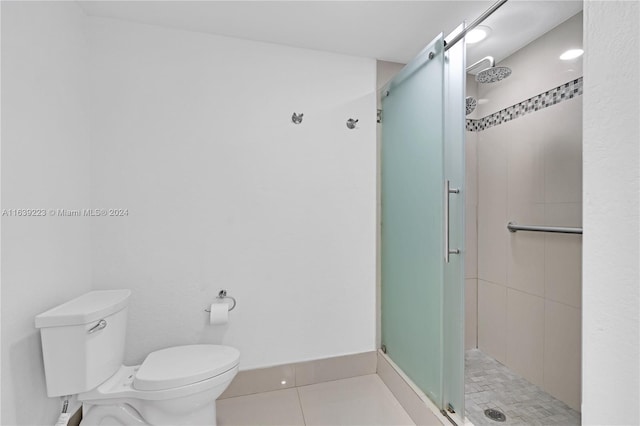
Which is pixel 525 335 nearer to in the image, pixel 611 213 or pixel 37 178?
pixel 611 213

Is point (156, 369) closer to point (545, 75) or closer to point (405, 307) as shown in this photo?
point (405, 307)

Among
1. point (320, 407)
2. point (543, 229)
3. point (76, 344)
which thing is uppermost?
point (543, 229)

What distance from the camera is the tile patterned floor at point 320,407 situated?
170cm

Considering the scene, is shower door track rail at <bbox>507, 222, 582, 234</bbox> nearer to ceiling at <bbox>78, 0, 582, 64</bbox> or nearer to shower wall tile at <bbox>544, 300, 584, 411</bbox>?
shower wall tile at <bbox>544, 300, 584, 411</bbox>

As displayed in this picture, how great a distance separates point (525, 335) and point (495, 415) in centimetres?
58

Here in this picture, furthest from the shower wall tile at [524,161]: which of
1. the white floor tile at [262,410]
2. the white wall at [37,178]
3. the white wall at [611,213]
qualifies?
the white wall at [37,178]

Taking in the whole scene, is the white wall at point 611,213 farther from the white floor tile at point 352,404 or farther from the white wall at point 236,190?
the white wall at point 236,190

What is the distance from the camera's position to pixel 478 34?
1.84 metres

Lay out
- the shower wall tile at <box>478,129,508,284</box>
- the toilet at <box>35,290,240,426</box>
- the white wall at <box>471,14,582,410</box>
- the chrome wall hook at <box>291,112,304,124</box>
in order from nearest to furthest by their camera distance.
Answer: the toilet at <box>35,290,240,426</box> < the white wall at <box>471,14,582,410</box> < the chrome wall hook at <box>291,112,304,124</box> < the shower wall tile at <box>478,129,508,284</box>

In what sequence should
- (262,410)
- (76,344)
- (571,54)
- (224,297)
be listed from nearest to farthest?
1. (76,344)
2. (571,54)
3. (262,410)
4. (224,297)

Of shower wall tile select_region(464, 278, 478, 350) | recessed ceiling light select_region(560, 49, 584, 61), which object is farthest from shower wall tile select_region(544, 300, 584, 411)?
recessed ceiling light select_region(560, 49, 584, 61)

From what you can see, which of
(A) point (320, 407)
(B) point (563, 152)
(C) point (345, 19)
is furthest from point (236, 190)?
(B) point (563, 152)

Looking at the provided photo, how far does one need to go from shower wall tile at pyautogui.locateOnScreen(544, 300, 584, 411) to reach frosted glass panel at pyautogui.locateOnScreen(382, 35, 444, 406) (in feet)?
2.60

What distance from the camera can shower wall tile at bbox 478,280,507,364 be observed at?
2.17m
